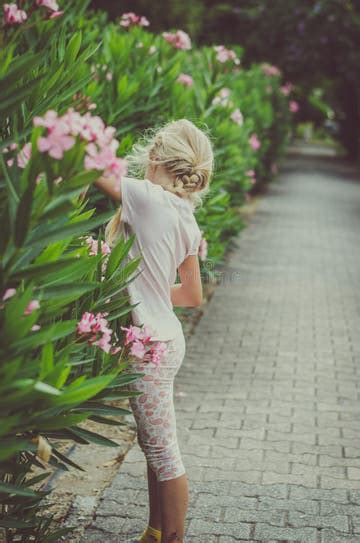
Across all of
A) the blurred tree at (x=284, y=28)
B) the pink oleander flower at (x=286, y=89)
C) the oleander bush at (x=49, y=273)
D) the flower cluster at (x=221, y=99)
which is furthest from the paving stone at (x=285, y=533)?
the blurred tree at (x=284, y=28)

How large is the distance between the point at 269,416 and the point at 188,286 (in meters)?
2.42

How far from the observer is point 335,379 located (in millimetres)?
6969

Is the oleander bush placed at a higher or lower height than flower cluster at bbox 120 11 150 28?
lower

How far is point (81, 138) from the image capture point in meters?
2.33

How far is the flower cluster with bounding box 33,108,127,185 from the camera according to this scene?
228 centimetres

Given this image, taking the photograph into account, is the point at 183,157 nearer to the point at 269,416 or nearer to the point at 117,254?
the point at 117,254

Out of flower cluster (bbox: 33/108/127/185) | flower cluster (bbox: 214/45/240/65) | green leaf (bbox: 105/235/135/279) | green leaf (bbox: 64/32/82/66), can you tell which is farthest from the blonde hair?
flower cluster (bbox: 214/45/240/65)

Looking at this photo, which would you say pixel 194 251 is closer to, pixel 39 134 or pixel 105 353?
pixel 105 353

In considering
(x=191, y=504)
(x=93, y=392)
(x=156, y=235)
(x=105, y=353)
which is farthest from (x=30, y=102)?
(x=191, y=504)

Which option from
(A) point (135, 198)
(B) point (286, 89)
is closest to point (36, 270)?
(A) point (135, 198)

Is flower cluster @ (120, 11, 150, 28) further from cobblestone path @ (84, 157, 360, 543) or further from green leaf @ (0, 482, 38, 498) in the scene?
green leaf @ (0, 482, 38, 498)

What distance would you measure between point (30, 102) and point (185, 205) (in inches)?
29.6

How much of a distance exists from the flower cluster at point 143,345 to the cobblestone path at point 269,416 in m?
1.12

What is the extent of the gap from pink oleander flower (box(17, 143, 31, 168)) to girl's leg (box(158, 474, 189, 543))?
64.6 inches
